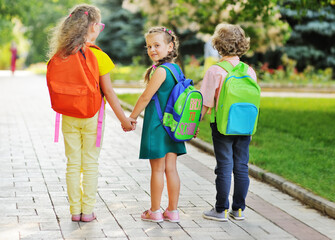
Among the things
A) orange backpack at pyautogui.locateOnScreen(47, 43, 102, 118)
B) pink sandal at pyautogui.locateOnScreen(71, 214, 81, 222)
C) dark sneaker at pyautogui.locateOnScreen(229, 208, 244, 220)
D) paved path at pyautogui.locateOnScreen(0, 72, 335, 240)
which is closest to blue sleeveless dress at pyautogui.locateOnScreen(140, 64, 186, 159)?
orange backpack at pyautogui.locateOnScreen(47, 43, 102, 118)

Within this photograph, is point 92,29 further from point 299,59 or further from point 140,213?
point 299,59

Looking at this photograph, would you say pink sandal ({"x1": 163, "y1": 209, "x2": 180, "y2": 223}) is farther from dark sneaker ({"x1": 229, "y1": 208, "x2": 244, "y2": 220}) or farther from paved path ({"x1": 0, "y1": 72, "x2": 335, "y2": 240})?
dark sneaker ({"x1": 229, "y1": 208, "x2": 244, "y2": 220})

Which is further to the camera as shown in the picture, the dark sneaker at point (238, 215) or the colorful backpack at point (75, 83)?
the dark sneaker at point (238, 215)

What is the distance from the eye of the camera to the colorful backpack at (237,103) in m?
4.97

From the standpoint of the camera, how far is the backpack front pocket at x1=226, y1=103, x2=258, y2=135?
4.98m

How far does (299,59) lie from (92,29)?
30670 mm

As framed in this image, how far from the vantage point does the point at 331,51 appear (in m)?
33.7

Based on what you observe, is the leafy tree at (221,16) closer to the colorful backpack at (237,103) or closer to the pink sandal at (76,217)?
the colorful backpack at (237,103)

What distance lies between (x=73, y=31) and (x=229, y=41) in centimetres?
129

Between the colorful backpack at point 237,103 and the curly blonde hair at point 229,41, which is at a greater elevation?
the curly blonde hair at point 229,41

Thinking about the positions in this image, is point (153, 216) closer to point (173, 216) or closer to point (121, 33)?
point (173, 216)

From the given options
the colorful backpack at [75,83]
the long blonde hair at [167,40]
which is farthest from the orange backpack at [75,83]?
the long blonde hair at [167,40]

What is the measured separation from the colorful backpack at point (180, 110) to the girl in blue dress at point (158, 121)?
0.16 ft

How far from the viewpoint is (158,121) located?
494 centimetres
